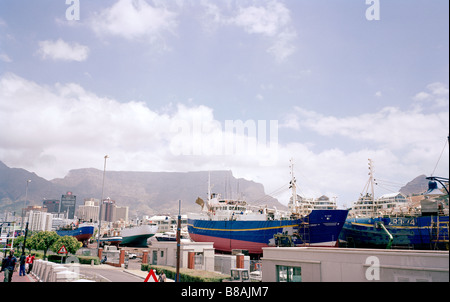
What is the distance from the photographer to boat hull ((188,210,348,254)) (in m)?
41.3

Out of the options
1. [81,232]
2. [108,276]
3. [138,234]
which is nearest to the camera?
[108,276]

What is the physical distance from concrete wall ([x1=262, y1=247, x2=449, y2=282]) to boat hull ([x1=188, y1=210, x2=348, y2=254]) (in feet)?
91.5

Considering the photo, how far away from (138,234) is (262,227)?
48.3 metres

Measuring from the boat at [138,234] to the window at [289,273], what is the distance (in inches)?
2725

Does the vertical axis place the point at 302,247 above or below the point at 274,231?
above

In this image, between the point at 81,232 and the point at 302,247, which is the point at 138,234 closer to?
the point at 81,232

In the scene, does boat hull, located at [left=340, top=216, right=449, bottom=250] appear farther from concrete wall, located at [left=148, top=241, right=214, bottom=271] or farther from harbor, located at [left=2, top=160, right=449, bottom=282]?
concrete wall, located at [left=148, top=241, right=214, bottom=271]

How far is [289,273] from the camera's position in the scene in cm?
1547

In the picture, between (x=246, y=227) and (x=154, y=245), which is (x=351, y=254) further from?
(x=246, y=227)

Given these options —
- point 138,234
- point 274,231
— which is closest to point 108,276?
point 274,231
